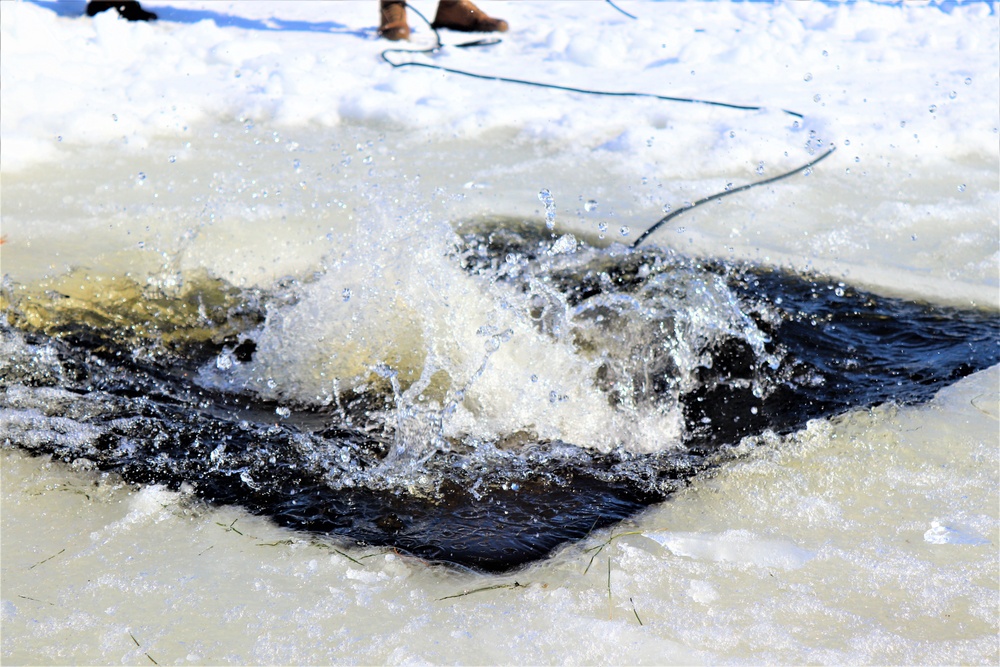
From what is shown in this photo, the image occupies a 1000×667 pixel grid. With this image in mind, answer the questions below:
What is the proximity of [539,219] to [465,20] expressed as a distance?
13.0ft

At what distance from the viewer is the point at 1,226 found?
3691 millimetres

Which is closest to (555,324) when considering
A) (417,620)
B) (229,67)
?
(417,620)

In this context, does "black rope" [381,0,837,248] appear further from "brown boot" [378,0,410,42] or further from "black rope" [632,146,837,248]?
"brown boot" [378,0,410,42]

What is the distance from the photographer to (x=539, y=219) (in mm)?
3924

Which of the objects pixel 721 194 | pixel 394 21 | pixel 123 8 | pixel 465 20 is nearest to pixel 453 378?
pixel 721 194

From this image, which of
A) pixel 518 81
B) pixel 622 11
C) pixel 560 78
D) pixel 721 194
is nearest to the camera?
pixel 721 194

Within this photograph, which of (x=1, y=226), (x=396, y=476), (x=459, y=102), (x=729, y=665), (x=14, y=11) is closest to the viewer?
(x=729, y=665)

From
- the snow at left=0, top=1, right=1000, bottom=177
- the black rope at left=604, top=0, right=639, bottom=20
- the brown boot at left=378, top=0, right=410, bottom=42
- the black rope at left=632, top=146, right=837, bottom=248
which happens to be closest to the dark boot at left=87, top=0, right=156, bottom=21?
the snow at left=0, top=1, right=1000, bottom=177

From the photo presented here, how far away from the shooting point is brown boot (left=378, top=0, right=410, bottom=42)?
6.81 metres

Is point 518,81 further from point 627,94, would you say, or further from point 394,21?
point 394,21

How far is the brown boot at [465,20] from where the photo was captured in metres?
7.15

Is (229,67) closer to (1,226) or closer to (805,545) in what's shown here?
(1,226)

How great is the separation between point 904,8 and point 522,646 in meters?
8.03

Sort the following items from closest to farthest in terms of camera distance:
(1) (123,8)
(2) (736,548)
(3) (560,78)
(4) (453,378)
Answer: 1. (2) (736,548)
2. (4) (453,378)
3. (3) (560,78)
4. (1) (123,8)
